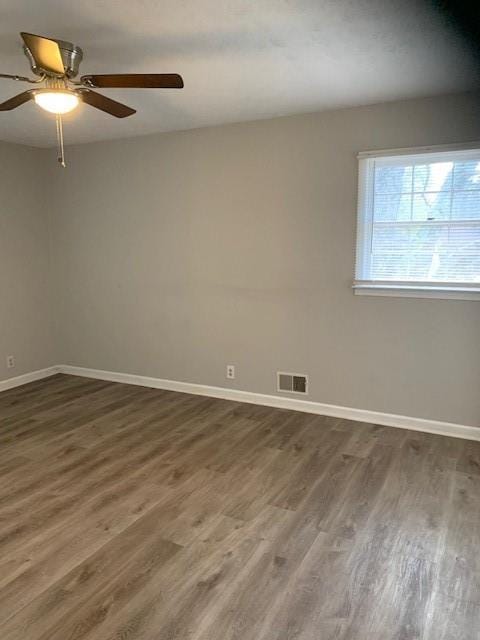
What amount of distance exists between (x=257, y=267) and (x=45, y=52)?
2436 millimetres

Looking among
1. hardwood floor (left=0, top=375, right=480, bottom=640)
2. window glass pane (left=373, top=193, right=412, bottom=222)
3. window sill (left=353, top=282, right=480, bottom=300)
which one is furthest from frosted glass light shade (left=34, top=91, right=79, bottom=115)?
window sill (left=353, top=282, right=480, bottom=300)

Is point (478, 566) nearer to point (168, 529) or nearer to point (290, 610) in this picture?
point (290, 610)

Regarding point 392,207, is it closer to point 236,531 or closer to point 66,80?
point 66,80

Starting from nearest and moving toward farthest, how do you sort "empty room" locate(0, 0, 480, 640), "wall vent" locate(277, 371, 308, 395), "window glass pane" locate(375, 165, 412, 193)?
"empty room" locate(0, 0, 480, 640)
"window glass pane" locate(375, 165, 412, 193)
"wall vent" locate(277, 371, 308, 395)

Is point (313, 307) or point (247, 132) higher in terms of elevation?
point (247, 132)

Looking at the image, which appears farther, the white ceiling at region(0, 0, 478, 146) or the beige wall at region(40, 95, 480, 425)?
the beige wall at region(40, 95, 480, 425)

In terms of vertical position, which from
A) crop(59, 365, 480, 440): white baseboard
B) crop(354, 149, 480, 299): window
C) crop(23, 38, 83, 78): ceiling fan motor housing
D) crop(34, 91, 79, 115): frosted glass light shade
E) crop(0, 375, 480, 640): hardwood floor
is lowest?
crop(0, 375, 480, 640): hardwood floor

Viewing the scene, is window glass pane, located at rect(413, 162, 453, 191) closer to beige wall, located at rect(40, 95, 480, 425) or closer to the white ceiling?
beige wall, located at rect(40, 95, 480, 425)

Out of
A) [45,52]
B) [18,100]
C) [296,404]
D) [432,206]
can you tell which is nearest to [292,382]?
[296,404]

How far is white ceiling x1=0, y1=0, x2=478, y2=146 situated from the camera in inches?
80.5

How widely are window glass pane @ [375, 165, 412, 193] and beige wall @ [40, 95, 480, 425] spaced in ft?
0.55

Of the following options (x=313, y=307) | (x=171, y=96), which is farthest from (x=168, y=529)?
(x=171, y=96)

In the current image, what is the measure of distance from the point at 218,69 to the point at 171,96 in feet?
2.01

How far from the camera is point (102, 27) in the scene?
221cm
